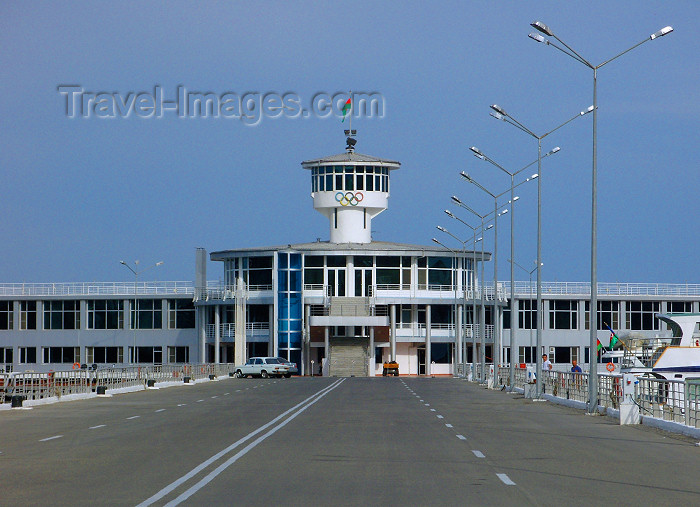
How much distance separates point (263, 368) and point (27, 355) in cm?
3475

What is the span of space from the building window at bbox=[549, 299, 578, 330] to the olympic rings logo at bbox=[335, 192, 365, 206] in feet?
66.6

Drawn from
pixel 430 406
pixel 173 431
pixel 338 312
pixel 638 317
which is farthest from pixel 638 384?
pixel 638 317

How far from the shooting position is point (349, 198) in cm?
10162

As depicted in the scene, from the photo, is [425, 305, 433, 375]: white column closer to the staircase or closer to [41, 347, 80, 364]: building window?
the staircase

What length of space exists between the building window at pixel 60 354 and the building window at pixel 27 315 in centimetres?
259

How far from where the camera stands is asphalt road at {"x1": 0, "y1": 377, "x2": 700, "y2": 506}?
44.2 ft

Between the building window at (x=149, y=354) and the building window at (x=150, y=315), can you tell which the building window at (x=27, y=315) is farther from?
the building window at (x=149, y=354)

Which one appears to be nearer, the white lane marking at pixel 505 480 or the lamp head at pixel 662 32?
the white lane marking at pixel 505 480

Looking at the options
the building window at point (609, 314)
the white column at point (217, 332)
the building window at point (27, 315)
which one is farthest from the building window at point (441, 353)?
the building window at point (27, 315)

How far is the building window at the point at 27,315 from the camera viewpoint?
10881 centimetres

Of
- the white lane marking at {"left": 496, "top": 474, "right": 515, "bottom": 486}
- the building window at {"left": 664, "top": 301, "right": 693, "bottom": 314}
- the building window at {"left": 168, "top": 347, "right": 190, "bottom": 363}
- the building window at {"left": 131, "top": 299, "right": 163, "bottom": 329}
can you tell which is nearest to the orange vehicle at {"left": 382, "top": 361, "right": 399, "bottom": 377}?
the building window at {"left": 168, "top": 347, "right": 190, "bottom": 363}

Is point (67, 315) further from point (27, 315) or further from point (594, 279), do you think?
point (594, 279)

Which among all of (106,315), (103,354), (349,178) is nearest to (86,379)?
(349,178)

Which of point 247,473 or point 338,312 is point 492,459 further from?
point 338,312
